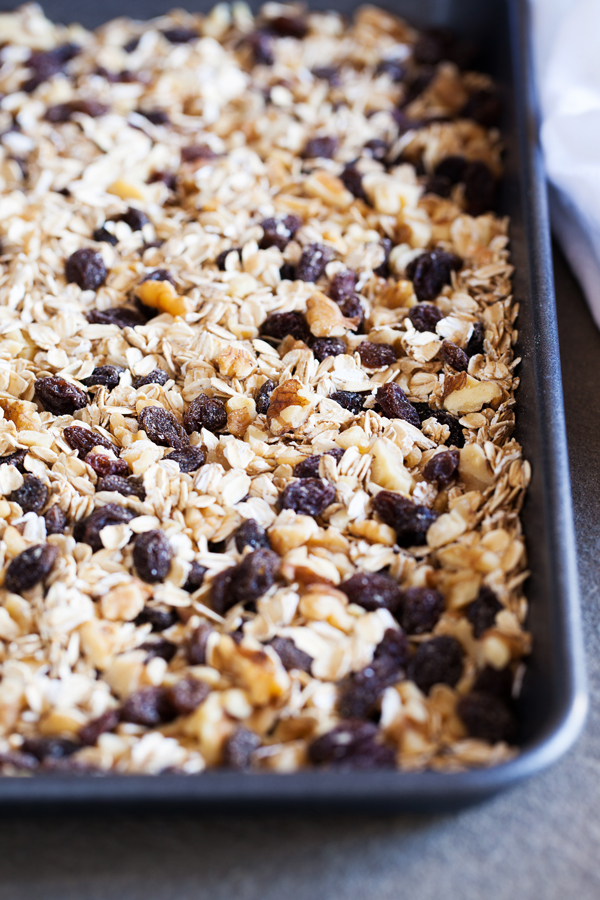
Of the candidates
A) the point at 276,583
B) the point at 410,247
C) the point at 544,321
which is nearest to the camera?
the point at 276,583

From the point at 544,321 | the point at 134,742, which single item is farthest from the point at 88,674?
the point at 544,321

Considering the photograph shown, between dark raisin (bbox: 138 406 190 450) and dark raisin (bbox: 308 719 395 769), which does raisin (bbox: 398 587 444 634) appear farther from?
dark raisin (bbox: 138 406 190 450)

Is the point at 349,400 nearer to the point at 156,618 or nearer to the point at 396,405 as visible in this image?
the point at 396,405

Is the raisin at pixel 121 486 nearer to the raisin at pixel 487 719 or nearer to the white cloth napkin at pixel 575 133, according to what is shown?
the raisin at pixel 487 719

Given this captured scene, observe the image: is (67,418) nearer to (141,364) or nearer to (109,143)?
(141,364)

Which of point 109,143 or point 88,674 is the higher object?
point 109,143

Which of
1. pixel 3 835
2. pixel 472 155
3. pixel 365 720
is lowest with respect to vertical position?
pixel 3 835
